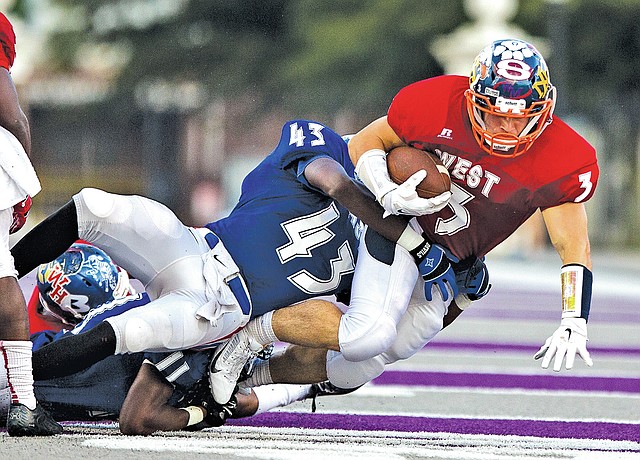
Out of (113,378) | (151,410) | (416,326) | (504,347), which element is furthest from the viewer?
(504,347)

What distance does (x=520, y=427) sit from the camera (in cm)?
477

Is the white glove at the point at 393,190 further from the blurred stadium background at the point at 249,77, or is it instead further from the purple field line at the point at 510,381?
the blurred stadium background at the point at 249,77

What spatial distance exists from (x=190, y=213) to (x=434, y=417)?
18816 millimetres

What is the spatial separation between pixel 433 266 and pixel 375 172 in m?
0.39

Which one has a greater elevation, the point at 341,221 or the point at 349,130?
the point at 341,221

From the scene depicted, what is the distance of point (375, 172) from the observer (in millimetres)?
4535

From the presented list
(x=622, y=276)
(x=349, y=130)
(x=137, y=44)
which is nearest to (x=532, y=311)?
(x=622, y=276)

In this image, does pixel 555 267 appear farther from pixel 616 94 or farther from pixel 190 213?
pixel 190 213

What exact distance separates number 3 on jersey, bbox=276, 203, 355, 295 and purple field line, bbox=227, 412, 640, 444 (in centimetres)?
48

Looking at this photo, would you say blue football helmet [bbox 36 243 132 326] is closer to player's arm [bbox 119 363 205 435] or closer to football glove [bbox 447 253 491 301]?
player's arm [bbox 119 363 205 435]

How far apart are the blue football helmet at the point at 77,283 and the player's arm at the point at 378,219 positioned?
83 centimetres

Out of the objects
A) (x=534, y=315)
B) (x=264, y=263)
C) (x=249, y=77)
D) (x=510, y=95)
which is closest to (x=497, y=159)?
(x=510, y=95)

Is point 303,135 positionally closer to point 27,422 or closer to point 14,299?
point 14,299

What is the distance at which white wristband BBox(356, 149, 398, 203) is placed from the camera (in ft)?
14.7
